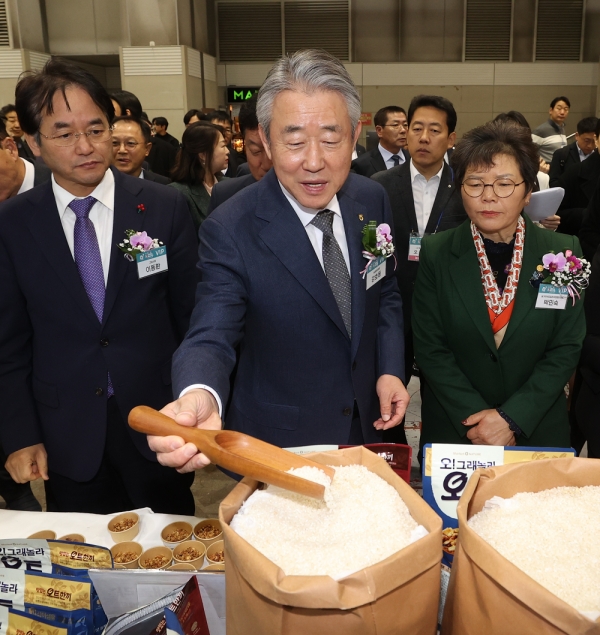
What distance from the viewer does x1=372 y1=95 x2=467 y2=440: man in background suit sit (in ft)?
10.3

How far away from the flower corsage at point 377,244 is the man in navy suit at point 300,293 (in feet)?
0.10

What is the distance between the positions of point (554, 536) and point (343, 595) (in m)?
0.31

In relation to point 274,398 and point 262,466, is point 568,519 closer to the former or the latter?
point 262,466

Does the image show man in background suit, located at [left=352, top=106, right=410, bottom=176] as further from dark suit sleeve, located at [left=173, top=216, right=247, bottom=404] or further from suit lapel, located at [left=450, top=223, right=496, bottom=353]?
dark suit sleeve, located at [left=173, top=216, right=247, bottom=404]

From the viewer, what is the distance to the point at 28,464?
1.75 meters

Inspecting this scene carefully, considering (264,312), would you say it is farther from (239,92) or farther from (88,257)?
(239,92)

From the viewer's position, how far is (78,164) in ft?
5.60

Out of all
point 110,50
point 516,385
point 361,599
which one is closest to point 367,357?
point 516,385

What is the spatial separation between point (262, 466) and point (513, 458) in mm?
505

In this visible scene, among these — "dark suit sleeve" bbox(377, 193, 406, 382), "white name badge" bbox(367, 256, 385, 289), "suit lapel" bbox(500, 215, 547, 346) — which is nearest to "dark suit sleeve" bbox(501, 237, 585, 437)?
"suit lapel" bbox(500, 215, 547, 346)

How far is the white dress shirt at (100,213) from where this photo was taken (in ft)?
5.76

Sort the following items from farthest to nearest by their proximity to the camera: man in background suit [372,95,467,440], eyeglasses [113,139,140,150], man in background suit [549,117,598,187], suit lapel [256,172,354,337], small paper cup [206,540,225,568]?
man in background suit [549,117,598,187], eyeglasses [113,139,140,150], man in background suit [372,95,467,440], suit lapel [256,172,354,337], small paper cup [206,540,225,568]

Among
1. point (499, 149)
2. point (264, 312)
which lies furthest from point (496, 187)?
point (264, 312)

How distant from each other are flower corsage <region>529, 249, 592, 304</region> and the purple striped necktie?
133 cm
